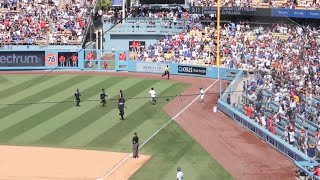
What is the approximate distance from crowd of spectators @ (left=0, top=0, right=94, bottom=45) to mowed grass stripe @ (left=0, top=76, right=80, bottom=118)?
693cm

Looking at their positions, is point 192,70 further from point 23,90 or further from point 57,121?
Result: point 57,121

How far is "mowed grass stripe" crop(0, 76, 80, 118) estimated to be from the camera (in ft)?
116

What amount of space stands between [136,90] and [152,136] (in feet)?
34.4

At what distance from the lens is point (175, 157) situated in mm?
26938

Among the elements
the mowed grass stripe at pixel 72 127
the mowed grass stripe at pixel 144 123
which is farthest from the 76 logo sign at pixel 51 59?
the mowed grass stripe at pixel 144 123

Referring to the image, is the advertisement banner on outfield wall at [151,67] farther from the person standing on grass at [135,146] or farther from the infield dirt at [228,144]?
the person standing on grass at [135,146]

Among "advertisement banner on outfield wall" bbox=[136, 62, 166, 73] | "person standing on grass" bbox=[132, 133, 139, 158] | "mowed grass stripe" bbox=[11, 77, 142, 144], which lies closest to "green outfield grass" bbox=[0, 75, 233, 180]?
"mowed grass stripe" bbox=[11, 77, 142, 144]

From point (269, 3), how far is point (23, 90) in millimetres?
23665

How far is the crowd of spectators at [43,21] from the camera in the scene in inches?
1953

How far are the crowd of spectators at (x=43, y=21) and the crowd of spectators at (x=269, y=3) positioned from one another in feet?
34.7

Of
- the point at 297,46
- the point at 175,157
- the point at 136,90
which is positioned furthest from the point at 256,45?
the point at 175,157

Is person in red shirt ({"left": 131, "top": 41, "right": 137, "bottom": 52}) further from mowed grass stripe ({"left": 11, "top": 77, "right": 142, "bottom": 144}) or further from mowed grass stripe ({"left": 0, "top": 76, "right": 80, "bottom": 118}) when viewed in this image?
mowed grass stripe ({"left": 11, "top": 77, "right": 142, "bottom": 144})

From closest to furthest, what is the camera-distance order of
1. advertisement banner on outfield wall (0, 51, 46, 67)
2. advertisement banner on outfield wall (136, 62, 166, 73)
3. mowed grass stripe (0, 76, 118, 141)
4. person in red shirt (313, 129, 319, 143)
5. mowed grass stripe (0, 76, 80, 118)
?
person in red shirt (313, 129, 319, 143) < mowed grass stripe (0, 76, 118, 141) < mowed grass stripe (0, 76, 80, 118) < advertisement banner on outfield wall (136, 62, 166, 73) < advertisement banner on outfield wall (0, 51, 46, 67)

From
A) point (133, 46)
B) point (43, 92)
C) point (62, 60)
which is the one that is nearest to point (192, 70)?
point (62, 60)
